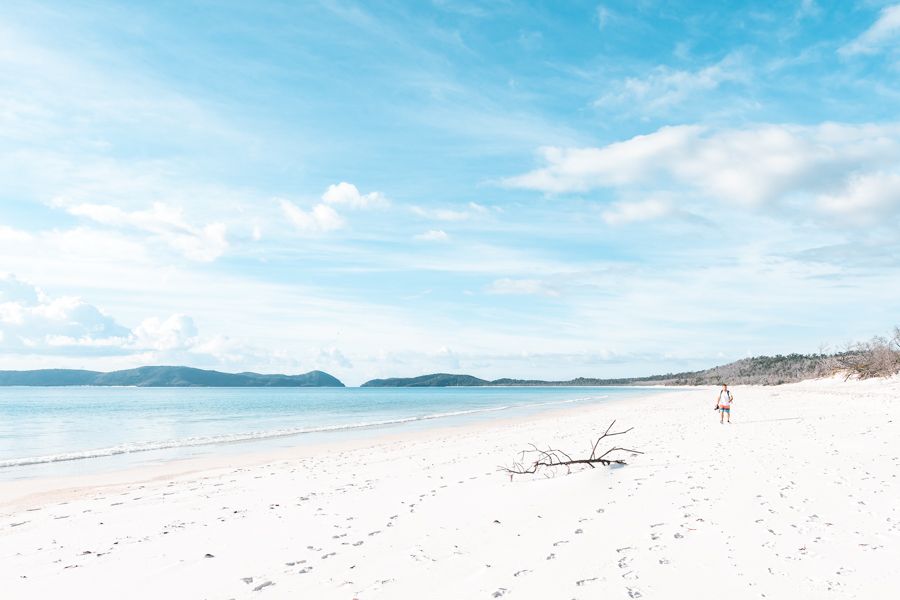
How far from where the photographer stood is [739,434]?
18.9 m

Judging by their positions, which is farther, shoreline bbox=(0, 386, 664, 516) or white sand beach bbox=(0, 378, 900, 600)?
shoreline bbox=(0, 386, 664, 516)

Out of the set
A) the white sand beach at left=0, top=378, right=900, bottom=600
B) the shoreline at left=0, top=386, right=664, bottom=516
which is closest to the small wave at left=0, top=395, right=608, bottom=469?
the shoreline at left=0, top=386, right=664, bottom=516

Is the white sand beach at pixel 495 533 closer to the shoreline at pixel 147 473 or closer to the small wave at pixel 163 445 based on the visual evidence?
the shoreline at pixel 147 473

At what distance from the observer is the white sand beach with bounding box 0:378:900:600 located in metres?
6.20

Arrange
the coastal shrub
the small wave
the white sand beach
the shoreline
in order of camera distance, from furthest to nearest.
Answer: the coastal shrub
the small wave
the shoreline
the white sand beach

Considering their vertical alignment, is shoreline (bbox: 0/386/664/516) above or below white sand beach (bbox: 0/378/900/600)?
below

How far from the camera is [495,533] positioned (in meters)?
8.04

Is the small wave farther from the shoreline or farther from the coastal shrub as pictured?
the coastal shrub

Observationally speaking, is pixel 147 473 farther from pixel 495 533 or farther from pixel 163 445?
pixel 495 533

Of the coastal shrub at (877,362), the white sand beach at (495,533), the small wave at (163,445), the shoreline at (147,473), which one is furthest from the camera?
the coastal shrub at (877,362)

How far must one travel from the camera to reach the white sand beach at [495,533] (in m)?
6.20

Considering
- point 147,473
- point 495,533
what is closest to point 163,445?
point 147,473

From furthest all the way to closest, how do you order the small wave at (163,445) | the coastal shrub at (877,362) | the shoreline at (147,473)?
the coastal shrub at (877,362) < the small wave at (163,445) < the shoreline at (147,473)

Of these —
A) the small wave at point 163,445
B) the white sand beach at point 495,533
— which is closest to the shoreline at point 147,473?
the white sand beach at point 495,533
